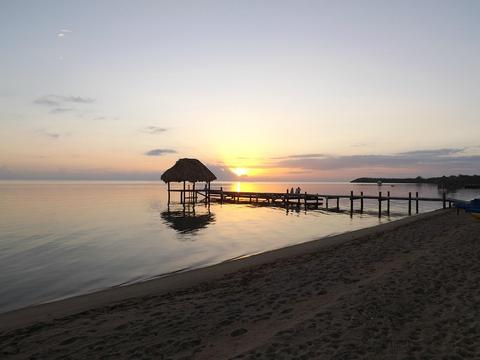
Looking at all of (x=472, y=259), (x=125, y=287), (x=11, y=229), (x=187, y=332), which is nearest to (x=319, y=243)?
(x=472, y=259)

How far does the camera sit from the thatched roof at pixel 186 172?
1887 inches

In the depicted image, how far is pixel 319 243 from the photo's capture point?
54.7 feet

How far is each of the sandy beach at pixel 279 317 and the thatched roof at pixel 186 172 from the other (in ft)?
123

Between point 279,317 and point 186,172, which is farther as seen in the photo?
point 186,172

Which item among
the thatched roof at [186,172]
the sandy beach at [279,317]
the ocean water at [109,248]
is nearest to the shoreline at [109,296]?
the sandy beach at [279,317]

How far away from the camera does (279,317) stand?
6.21m

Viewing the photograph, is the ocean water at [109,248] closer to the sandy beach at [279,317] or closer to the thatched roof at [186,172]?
the sandy beach at [279,317]

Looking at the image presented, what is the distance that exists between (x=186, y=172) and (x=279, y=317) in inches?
1679

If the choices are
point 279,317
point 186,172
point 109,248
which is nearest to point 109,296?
point 279,317

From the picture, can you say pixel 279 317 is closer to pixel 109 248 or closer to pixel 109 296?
pixel 109 296

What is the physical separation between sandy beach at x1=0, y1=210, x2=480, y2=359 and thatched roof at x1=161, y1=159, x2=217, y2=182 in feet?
123

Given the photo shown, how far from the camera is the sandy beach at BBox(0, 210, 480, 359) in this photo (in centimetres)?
499

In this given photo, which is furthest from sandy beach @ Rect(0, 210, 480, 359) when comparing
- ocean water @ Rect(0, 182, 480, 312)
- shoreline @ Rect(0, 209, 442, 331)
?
ocean water @ Rect(0, 182, 480, 312)

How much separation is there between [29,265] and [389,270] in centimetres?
1235
